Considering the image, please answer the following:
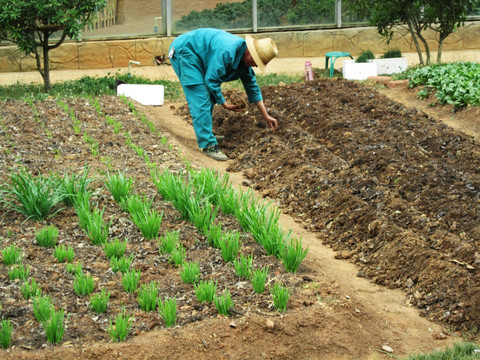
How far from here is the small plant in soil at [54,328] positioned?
338 cm

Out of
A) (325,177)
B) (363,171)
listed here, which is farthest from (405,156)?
(325,177)

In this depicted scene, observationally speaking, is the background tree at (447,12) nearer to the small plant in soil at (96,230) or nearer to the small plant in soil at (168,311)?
the small plant in soil at (96,230)

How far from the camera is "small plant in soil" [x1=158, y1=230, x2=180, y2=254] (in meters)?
4.40

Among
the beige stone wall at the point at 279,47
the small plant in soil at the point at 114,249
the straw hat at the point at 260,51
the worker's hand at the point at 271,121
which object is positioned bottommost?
the small plant in soil at the point at 114,249

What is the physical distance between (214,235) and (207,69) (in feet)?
9.81

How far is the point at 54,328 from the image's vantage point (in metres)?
3.39

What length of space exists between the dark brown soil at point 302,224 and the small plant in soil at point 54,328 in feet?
0.16

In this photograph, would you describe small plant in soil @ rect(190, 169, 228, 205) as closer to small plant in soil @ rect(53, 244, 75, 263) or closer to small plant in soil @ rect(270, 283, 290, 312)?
small plant in soil @ rect(53, 244, 75, 263)

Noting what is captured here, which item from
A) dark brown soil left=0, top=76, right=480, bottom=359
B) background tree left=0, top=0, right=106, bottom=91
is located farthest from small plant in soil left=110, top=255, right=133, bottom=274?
background tree left=0, top=0, right=106, bottom=91

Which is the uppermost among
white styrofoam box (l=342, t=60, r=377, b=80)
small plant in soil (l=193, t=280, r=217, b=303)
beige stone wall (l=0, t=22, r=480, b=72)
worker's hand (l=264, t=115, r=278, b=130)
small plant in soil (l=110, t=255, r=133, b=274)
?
beige stone wall (l=0, t=22, r=480, b=72)

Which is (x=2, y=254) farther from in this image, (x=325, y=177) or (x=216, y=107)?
(x=216, y=107)

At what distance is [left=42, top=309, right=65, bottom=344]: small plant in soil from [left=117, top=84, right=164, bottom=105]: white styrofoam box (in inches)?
234

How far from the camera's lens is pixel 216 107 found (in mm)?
8914

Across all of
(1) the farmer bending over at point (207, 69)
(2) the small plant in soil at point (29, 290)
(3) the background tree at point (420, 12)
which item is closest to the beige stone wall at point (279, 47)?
(3) the background tree at point (420, 12)
